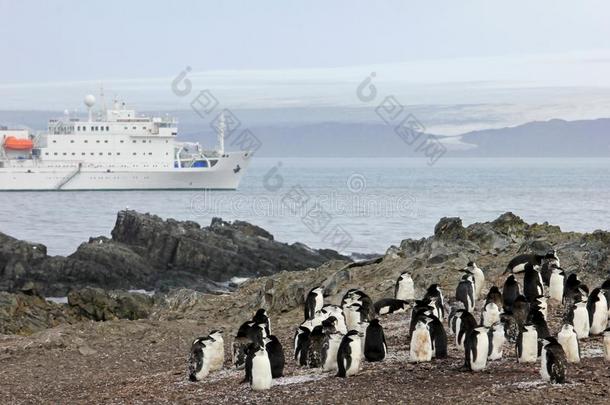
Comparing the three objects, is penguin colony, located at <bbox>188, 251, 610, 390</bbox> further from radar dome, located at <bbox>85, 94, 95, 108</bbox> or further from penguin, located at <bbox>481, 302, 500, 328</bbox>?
radar dome, located at <bbox>85, 94, 95, 108</bbox>

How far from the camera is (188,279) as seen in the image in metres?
27.2

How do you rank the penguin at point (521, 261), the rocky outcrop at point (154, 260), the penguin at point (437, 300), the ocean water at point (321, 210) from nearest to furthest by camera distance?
A: the penguin at point (437, 300) < the penguin at point (521, 261) < the rocky outcrop at point (154, 260) < the ocean water at point (321, 210)

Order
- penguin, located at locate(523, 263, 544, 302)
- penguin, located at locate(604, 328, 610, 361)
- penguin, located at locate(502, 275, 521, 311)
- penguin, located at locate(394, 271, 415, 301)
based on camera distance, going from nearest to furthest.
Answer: penguin, located at locate(604, 328, 610, 361)
penguin, located at locate(502, 275, 521, 311)
penguin, located at locate(523, 263, 544, 302)
penguin, located at locate(394, 271, 415, 301)

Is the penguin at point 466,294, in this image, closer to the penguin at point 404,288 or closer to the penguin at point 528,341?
the penguin at point 404,288

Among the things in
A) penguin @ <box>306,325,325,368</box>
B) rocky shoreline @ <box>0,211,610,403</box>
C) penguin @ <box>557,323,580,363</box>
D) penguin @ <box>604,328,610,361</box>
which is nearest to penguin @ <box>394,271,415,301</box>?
rocky shoreline @ <box>0,211,610,403</box>

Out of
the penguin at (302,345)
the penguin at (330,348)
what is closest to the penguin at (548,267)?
the penguin at (302,345)

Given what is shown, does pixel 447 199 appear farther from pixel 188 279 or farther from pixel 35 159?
pixel 188 279

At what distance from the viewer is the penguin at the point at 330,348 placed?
926 cm

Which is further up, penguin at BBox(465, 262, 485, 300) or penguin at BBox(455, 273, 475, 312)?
penguin at BBox(465, 262, 485, 300)

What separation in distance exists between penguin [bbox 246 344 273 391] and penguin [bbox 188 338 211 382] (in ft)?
2.96

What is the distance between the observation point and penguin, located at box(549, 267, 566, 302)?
1217 centimetres

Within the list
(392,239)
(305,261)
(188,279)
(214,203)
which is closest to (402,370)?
(188,279)

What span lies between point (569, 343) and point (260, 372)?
2.80 metres

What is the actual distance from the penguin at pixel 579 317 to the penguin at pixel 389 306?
2.84 metres
